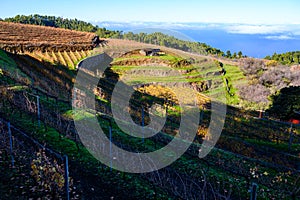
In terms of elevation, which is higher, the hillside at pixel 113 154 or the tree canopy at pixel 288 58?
the tree canopy at pixel 288 58

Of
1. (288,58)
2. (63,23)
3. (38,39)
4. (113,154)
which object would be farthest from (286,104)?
(63,23)

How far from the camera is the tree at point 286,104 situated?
22.5 m

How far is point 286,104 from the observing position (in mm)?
23359

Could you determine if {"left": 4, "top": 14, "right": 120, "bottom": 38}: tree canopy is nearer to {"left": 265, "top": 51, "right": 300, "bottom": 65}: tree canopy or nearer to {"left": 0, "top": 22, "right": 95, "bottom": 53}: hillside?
{"left": 0, "top": 22, "right": 95, "bottom": 53}: hillside

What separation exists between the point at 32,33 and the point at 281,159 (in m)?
29.8

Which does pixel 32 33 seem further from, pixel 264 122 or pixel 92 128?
pixel 92 128

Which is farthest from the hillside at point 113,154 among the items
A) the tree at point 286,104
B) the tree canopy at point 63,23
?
the tree canopy at point 63,23

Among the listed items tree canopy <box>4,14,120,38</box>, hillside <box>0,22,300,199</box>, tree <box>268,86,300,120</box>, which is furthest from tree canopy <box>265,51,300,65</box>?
hillside <box>0,22,300,199</box>

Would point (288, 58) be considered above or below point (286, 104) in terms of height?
above

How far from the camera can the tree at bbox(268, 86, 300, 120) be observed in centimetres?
2255

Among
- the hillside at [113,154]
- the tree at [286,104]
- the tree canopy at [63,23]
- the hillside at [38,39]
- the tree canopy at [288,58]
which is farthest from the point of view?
the tree canopy at [63,23]

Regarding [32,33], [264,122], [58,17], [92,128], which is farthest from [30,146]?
[58,17]

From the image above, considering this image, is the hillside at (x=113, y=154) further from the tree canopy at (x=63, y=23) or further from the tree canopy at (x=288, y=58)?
the tree canopy at (x=63, y=23)

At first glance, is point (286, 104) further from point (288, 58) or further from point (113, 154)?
point (288, 58)
